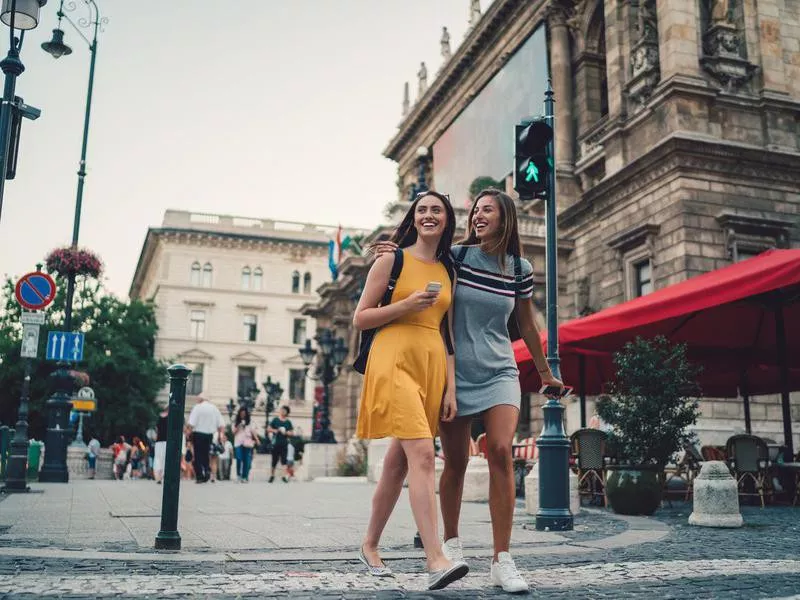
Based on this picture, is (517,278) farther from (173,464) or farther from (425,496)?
(173,464)

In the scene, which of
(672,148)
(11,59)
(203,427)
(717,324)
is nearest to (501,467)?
(11,59)

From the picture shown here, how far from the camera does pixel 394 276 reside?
4.29 meters

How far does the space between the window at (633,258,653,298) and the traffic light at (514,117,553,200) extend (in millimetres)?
14774

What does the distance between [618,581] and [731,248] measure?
1803 cm

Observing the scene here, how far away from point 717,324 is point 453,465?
9828 millimetres

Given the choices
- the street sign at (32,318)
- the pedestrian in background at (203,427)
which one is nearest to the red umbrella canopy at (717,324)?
the pedestrian in background at (203,427)

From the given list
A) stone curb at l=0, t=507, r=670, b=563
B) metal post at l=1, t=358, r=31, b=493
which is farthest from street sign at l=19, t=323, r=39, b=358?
stone curb at l=0, t=507, r=670, b=563

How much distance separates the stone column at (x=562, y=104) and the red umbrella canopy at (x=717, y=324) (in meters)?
12.1

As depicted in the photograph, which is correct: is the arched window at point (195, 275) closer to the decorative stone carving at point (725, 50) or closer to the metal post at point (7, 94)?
the decorative stone carving at point (725, 50)

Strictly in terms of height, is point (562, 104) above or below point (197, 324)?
above

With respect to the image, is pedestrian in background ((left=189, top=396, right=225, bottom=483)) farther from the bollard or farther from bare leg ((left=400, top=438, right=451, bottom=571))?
bare leg ((left=400, top=438, right=451, bottom=571))

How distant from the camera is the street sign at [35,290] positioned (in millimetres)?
11984

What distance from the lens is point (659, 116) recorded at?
71.1 ft

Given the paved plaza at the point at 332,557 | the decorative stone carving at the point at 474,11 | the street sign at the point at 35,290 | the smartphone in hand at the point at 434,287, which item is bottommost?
the paved plaza at the point at 332,557
